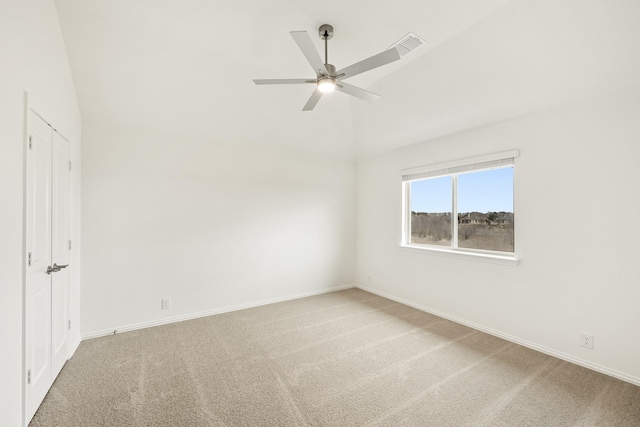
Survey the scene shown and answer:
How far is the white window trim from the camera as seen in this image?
3023 millimetres

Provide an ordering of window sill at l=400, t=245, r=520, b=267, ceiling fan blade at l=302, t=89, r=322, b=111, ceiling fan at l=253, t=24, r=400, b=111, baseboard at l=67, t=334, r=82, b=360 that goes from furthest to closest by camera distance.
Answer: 1. window sill at l=400, t=245, r=520, b=267
2. baseboard at l=67, t=334, r=82, b=360
3. ceiling fan blade at l=302, t=89, r=322, b=111
4. ceiling fan at l=253, t=24, r=400, b=111

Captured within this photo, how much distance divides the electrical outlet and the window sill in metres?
0.79

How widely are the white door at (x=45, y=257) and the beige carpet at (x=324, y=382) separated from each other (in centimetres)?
24

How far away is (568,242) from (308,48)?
9.56ft

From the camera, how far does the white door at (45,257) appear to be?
1.74 m

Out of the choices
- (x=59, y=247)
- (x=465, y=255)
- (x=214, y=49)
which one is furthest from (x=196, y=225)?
(x=465, y=255)

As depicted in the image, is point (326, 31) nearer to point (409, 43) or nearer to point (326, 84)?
point (326, 84)

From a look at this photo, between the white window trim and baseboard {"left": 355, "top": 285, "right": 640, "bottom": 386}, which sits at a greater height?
the white window trim

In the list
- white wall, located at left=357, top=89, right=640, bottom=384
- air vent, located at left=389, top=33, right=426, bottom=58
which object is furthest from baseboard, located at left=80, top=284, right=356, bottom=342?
air vent, located at left=389, top=33, right=426, bottom=58

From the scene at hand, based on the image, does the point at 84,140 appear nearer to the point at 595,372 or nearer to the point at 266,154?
the point at 266,154

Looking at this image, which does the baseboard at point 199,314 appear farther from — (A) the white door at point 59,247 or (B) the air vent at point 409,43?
(B) the air vent at point 409,43

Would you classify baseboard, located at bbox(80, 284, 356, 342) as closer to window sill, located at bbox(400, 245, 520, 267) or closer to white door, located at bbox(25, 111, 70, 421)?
white door, located at bbox(25, 111, 70, 421)

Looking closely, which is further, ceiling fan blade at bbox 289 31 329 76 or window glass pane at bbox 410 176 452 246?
window glass pane at bbox 410 176 452 246

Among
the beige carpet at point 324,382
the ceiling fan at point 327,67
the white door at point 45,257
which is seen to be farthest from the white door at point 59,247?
the ceiling fan at point 327,67
